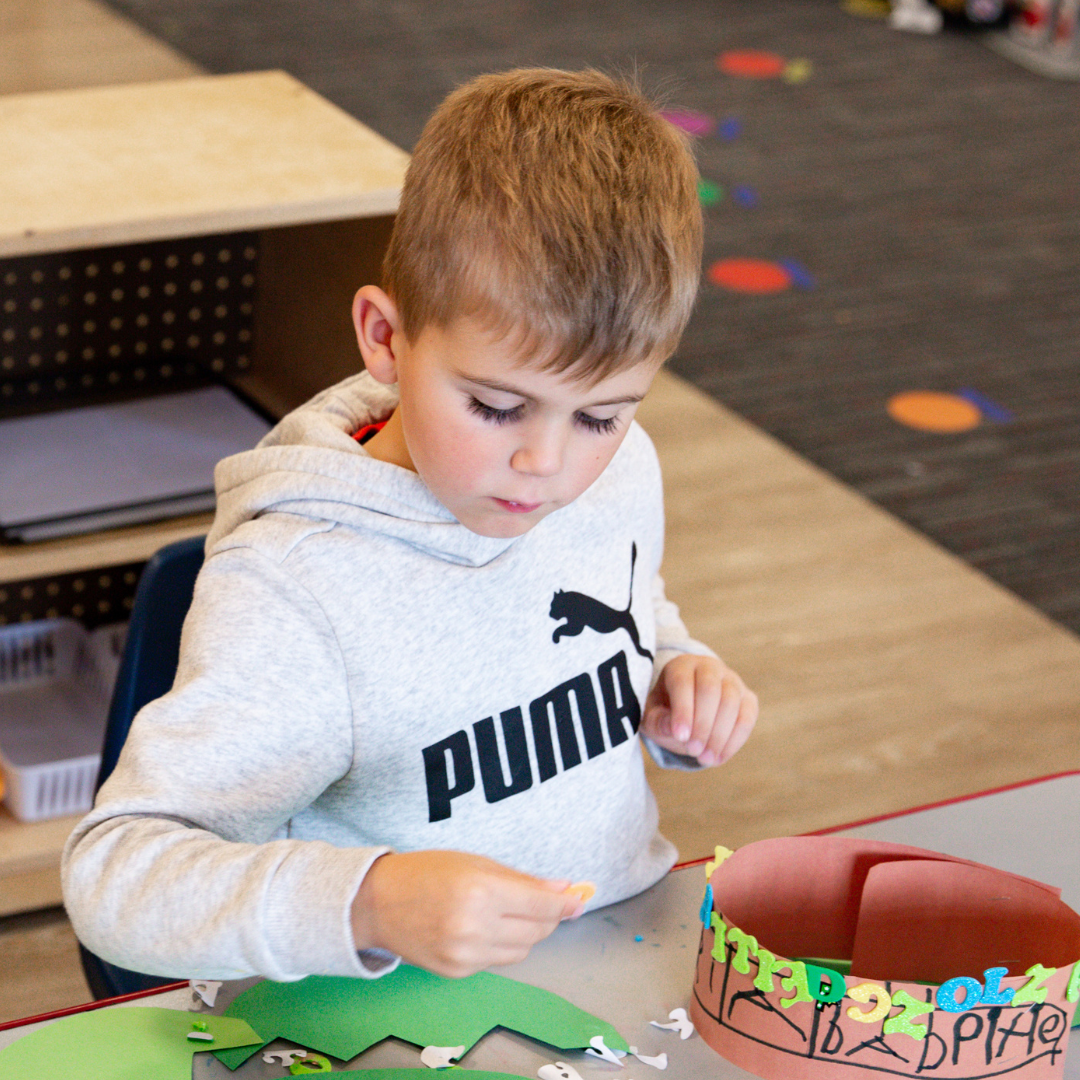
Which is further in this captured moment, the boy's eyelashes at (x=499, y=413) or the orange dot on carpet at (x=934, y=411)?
the orange dot on carpet at (x=934, y=411)

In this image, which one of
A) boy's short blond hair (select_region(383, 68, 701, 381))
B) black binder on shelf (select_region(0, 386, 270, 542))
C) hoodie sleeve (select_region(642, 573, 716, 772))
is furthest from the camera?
black binder on shelf (select_region(0, 386, 270, 542))

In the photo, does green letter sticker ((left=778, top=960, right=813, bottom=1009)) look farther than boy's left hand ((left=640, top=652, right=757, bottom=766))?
No

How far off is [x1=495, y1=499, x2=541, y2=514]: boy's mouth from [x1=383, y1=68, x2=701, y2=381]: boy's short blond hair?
0.08 metres

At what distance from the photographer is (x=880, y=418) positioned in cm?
309

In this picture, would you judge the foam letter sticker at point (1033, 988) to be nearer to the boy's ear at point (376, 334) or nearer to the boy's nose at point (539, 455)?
the boy's nose at point (539, 455)

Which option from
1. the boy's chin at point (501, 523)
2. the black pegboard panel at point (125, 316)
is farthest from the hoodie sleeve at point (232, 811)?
the black pegboard panel at point (125, 316)

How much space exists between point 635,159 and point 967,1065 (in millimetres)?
507

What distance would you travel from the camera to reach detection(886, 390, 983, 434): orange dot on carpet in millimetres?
3072

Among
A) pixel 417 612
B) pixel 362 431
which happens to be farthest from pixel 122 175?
pixel 417 612

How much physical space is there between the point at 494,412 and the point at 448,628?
0.19 metres

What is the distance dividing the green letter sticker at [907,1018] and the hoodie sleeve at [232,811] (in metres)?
0.25

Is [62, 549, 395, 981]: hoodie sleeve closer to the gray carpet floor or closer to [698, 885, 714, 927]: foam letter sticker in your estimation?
[698, 885, 714, 927]: foam letter sticker

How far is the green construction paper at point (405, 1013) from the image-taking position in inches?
32.7

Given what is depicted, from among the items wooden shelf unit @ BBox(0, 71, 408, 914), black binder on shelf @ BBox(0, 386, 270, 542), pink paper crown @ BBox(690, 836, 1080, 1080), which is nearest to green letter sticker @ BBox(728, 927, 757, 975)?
pink paper crown @ BBox(690, 836, 1080, 1080)
